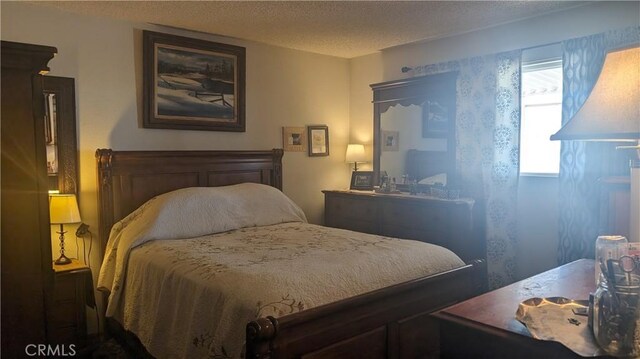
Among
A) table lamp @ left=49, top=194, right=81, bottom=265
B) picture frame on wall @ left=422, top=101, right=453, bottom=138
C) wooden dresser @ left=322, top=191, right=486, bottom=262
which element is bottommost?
wooden dresser @ left=322, top=191, right=486, bottom=262

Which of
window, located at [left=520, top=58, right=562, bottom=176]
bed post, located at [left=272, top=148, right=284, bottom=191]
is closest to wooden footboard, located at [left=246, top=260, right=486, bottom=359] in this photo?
window, located at [left=520, top=58, right=562, bottom=176]

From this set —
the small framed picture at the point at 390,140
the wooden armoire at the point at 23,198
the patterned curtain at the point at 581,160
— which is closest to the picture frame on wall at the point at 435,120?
the small framed picture at the point at 390,140

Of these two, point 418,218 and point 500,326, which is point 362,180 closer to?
point 418,218

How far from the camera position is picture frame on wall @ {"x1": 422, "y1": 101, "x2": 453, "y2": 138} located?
13.2ft

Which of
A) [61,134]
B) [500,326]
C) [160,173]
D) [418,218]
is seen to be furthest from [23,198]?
[418,218]

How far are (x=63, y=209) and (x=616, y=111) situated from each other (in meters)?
3.09

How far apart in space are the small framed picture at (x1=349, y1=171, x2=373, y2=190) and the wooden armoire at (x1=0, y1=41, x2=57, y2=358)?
3215 mm

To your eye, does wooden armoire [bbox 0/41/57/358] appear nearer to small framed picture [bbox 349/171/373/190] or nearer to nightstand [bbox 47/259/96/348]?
nightstand [bbox 47/259/96/348]

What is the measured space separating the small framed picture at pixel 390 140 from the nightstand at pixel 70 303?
279cm

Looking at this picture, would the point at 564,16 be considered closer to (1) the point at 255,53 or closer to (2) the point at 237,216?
(1) the point at 255,53

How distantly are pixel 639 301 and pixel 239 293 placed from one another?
1.44 m

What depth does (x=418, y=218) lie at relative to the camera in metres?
3.79

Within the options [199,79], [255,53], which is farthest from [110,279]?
[255,53]

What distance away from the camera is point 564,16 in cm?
336
